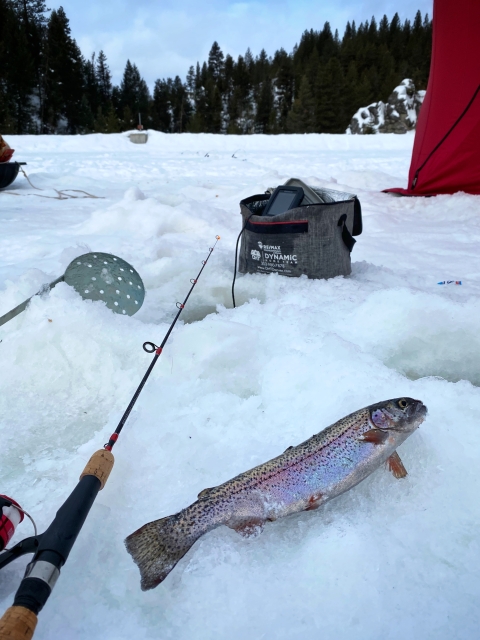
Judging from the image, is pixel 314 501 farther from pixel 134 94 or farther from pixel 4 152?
pixel 134 94

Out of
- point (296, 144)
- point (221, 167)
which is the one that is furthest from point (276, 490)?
point (296, 144)

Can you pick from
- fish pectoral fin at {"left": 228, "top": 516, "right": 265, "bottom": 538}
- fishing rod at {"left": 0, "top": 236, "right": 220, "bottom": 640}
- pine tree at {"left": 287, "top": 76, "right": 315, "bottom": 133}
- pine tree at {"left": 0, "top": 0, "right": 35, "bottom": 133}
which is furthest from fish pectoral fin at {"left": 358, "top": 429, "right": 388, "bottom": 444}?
pine tree at {"left": 287, "top": 76, "right": 315, "bottom": 133}

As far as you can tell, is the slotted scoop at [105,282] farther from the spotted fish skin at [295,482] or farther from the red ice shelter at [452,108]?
the red ice shelter at [452,108]

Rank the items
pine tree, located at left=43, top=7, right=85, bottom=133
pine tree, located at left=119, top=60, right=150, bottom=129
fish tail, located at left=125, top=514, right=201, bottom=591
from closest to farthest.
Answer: fish tail, located at left=125, top=514, right=201, bottom=591
pine tree, located at left=43, top=7, right=85, bottom=133
pine tree, located at left=119, top=60, right=150, bottom=129

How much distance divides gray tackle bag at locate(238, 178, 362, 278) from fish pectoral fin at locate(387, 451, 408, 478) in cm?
202

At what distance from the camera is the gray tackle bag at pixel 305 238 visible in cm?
300

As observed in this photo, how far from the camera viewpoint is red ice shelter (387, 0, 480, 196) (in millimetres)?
5559

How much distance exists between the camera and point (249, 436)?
153 centimetres

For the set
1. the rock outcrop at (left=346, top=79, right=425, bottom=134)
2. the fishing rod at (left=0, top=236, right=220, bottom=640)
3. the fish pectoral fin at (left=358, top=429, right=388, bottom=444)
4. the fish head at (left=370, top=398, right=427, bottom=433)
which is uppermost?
the rock outcrop at (left=346, top=79, right=425, bottom=134)

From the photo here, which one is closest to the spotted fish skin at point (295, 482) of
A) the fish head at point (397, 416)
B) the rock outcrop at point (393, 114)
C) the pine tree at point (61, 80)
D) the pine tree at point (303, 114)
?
the fish head at point (397, 416)

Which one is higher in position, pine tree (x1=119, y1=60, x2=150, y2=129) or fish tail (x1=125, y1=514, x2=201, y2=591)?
pine tree (x1=119, y1=60, x2=150, y2=129)

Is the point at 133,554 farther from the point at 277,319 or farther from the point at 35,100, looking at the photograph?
the point at 35,100

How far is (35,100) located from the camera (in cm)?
4181

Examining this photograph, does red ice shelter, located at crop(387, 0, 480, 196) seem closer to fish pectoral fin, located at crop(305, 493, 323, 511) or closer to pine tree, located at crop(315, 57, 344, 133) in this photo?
fish pectoral fin, located at crop(305, 493, 323, 511)
